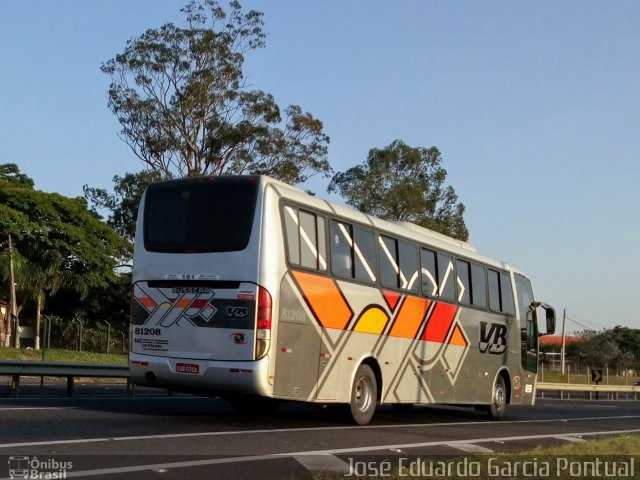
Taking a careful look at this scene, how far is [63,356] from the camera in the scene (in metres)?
38.4

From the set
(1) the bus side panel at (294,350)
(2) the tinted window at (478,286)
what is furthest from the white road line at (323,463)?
(2) the tinted window at (478,286)

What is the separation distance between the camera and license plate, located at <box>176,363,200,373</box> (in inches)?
507

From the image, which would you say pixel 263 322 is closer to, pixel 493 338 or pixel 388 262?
pixel 388 262

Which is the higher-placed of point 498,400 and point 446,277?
point 446,277

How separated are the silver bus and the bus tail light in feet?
0.04

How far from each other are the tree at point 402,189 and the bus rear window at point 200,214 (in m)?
42.3

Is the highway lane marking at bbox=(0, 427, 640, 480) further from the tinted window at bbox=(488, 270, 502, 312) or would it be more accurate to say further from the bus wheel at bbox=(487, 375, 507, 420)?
the tinted window at bbox=(488, 270, 502, 312)

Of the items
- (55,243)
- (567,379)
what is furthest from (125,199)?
(567,379)

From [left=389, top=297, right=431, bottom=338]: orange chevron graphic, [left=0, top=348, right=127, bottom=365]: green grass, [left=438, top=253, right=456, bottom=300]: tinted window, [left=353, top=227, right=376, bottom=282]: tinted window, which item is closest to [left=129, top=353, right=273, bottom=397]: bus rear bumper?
[left=353, top=227, right=376, bottom=282]: tinted window

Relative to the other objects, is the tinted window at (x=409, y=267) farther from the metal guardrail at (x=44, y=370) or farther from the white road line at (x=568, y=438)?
the metal guardrail at (x=44, y=370)

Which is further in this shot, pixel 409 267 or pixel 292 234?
pixel 409 267

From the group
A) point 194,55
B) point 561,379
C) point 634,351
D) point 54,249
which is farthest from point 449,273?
point 634,351

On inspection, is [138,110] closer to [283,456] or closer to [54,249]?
[54,249]

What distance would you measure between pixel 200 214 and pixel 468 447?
4726mm
